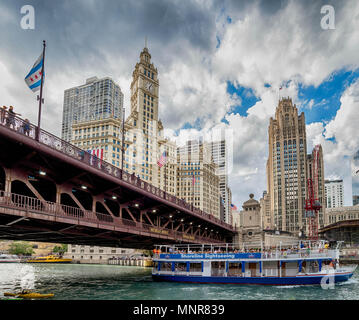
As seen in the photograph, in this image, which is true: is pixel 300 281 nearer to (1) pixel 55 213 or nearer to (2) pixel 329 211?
(1) pixel 55 213

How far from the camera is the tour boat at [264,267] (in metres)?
35.7

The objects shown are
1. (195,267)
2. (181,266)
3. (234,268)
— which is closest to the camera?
(234,268)

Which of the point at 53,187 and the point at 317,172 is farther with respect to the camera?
the point at 317,172

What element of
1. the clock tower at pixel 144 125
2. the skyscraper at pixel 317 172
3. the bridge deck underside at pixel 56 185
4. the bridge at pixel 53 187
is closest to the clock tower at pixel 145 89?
the clock tower at pixel 144 125

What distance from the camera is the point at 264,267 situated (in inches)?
1494

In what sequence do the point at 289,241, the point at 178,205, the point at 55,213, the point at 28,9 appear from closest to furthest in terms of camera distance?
the point at 28,9, the point at 55,213, the point at 178,205, the point at 289,241

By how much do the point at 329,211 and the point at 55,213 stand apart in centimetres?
17689

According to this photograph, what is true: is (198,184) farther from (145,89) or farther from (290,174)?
(145,89)

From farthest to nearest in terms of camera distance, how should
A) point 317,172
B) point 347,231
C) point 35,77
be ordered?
1. point 317,172
2. point 347,231
3. point 35,77

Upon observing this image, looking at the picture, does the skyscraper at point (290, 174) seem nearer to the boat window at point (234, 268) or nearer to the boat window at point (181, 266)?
the boat window at point (181, 266)

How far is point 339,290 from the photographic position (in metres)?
32.0

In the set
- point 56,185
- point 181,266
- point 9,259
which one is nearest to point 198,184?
point 9,259

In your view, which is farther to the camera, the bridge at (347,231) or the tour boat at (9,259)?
the bridge at (347,231)
